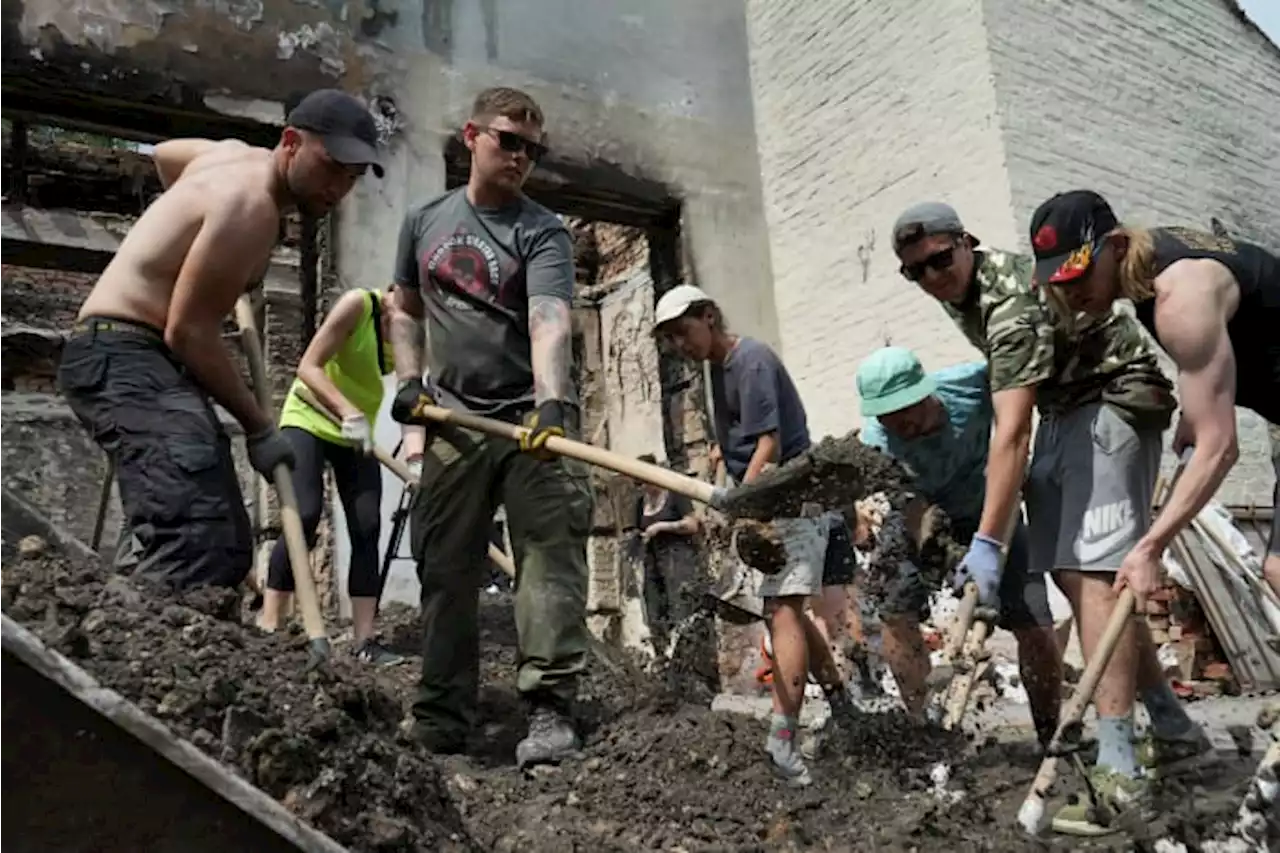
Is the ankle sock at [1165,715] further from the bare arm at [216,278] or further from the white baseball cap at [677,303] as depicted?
the bare arm at [216,278]

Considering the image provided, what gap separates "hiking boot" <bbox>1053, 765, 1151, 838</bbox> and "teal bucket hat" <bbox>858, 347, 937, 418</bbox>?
3.78ft

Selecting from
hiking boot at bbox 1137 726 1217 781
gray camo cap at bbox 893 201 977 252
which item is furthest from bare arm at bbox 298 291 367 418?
hiking boot at bbox 1137 726 1217 781

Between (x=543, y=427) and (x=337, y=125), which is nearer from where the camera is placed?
(x=337, y=125)

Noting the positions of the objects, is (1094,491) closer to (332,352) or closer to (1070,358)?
(1070,358)

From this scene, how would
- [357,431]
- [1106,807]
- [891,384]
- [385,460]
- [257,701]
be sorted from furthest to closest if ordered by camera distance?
[385,460], [357,431], [891,384], [1106,807], [257,701]

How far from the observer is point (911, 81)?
6.74m

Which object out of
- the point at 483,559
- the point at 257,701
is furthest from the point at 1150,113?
the point at 257,701

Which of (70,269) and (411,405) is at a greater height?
(70,269)

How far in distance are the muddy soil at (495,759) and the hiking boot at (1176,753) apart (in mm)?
303

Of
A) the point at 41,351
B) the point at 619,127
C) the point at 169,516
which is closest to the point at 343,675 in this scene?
the point at 169,516

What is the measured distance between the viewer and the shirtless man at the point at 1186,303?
2416 mm

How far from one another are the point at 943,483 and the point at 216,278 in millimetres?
2204

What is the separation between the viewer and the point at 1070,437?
114 inches

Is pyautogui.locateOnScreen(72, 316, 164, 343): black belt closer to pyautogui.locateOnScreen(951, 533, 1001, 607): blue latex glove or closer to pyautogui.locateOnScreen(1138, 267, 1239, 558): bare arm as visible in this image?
pyautogui.locateOnScreen(951, 533, 1001, 607): blue latex glove
